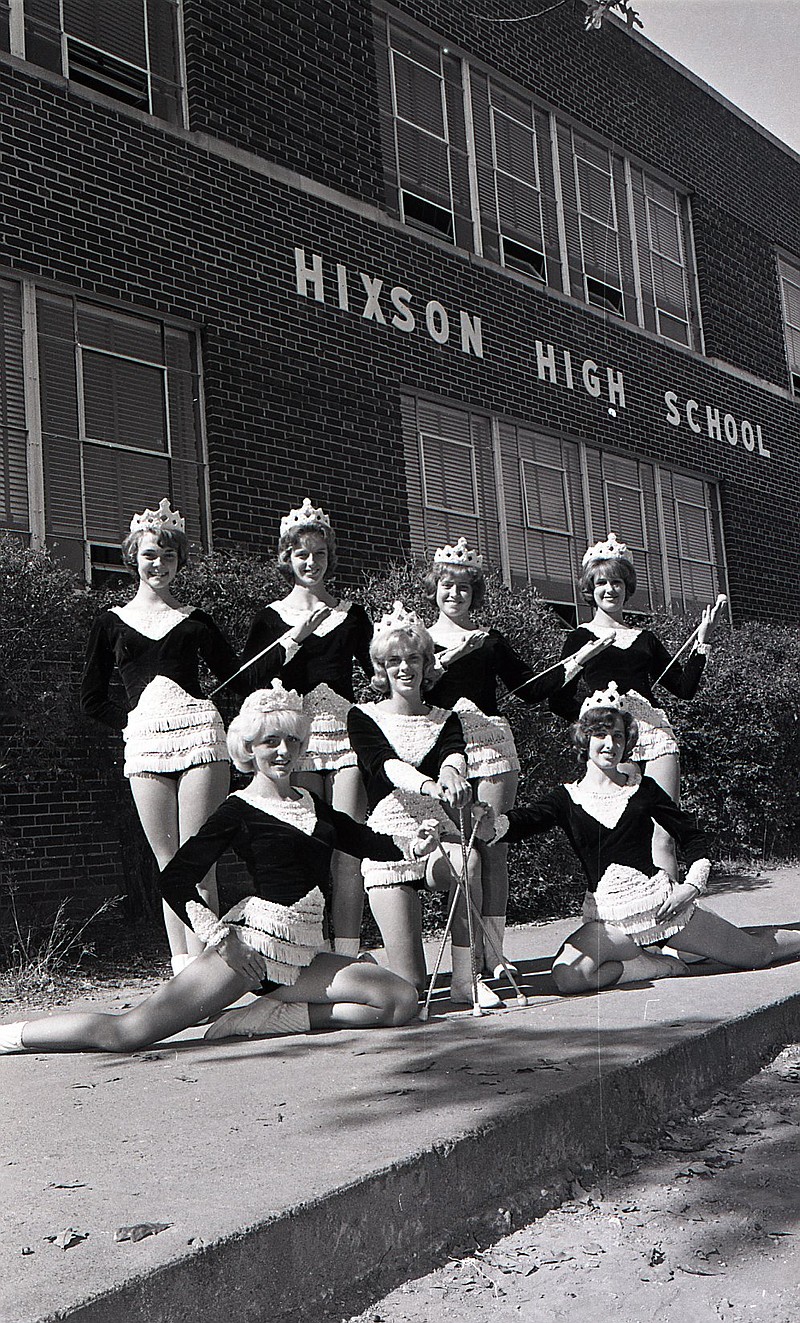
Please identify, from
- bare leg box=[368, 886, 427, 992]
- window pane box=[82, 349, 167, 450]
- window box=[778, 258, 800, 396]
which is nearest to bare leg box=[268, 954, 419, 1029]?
bare leg box=[368, 886, 427, 992]

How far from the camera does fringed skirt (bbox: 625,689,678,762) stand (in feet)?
19.7

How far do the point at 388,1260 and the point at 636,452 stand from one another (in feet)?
40.8

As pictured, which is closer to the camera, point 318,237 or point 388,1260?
point 388,1260

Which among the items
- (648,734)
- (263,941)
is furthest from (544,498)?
(263,941)

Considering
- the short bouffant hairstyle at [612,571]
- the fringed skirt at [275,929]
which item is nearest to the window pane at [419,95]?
the short bouffant hairstyle at [612,571]

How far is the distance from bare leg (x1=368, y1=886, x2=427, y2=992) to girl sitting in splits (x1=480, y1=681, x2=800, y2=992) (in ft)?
1.55

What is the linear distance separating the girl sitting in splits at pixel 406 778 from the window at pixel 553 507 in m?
5.96

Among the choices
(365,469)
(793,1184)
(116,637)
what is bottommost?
(793,1184)

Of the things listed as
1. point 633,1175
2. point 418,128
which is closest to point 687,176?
point 418,128

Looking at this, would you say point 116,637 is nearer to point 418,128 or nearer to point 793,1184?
point 793,1184

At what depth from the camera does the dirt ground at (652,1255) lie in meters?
2.73

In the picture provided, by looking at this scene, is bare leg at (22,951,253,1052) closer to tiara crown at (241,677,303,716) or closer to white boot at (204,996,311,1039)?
white boot at (204,996,311,1039)

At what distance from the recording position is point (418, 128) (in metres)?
12.3

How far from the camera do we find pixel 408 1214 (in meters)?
2.99
